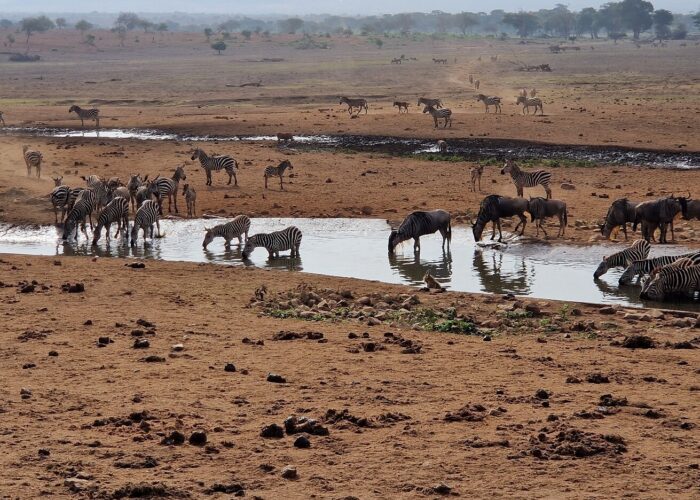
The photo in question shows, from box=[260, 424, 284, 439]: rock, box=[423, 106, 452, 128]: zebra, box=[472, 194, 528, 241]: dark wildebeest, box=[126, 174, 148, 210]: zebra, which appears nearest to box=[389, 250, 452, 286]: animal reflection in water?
box=[472, 194, 528, 241]: dark wildebeest

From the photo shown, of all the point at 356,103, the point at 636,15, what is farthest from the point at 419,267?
the point at 636,15

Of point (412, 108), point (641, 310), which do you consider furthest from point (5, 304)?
point (412, 108)

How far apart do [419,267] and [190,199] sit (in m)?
6.49

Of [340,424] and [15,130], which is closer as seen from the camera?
[340,424]

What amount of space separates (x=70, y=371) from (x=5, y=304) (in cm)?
380

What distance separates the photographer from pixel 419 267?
18391 millimetres

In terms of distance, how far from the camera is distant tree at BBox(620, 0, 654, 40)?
137125mm

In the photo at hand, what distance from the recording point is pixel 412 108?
45906mm

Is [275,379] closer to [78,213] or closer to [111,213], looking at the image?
[111,213]

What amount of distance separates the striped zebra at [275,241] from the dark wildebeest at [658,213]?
6.08 meters

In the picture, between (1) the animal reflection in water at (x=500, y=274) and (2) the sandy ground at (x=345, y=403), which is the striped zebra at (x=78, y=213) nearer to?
Result: (2) the sandy ground at (x=345, y=403)

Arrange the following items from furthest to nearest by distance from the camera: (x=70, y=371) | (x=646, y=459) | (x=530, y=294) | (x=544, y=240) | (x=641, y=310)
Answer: (x=544, y=240) < (x=530, y=294) < (x=641, y=310) < (x=70, y=371) < (x=646, y=459)

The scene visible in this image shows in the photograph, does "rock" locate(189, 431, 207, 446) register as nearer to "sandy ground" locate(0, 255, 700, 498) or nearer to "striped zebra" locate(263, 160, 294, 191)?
"sandy ground" locate(0, 255, 700, 498)

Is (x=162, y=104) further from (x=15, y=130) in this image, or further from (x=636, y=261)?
(x=636, y=261)
